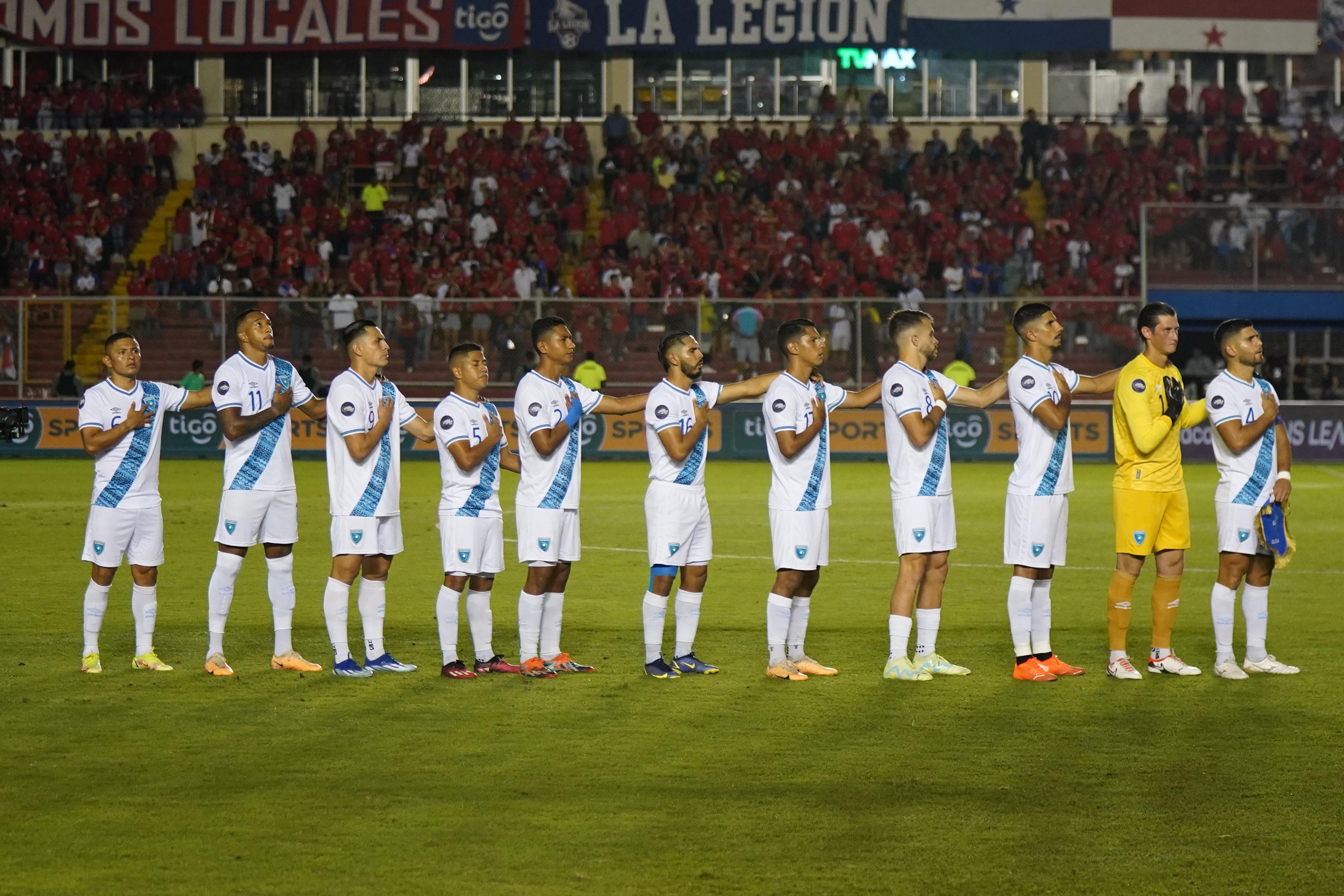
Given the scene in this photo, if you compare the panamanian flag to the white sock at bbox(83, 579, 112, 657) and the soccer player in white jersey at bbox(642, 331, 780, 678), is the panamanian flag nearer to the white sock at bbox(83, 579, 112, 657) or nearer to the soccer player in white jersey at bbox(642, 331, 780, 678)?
the soccer player in white jersey at bbox(642, 331, 780, 678)

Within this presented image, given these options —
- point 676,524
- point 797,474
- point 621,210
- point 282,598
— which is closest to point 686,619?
point 676,524

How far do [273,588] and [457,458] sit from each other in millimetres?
1372

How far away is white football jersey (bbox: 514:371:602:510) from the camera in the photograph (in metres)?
9.21

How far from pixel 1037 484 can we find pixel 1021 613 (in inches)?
30.2

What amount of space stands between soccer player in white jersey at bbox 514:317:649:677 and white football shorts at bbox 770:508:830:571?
1.08 meters

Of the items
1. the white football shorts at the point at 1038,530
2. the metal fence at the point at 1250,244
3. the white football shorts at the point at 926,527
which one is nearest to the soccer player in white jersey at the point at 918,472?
the white football shorts at the point at 926,527

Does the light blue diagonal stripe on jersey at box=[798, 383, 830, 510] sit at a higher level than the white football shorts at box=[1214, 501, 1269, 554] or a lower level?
higher

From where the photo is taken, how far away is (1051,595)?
1314 cm

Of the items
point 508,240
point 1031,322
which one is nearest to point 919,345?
point 1031,322

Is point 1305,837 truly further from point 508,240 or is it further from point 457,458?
point 508,240

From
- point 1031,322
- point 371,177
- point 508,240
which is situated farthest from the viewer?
point 371,177

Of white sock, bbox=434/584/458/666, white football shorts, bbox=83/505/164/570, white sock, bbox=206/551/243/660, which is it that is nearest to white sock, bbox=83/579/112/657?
white football shorts, bbox=83/505/164/570

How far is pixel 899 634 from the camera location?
30.6ft

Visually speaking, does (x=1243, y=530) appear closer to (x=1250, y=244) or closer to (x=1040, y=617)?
(x=1040, y=617)
